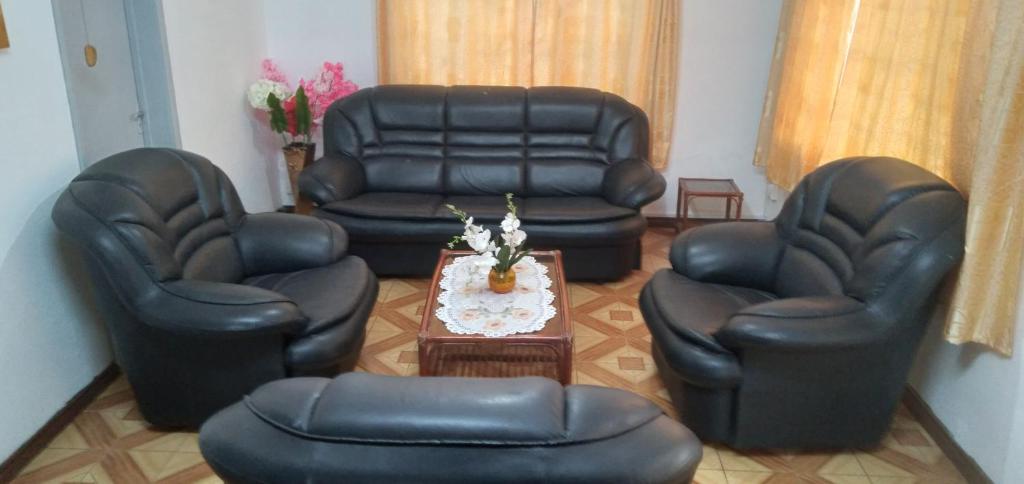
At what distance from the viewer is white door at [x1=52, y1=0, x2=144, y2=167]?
2879 millimetres

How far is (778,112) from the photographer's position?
442cm

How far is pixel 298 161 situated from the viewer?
4.57m

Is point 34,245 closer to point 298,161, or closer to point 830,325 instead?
point 298,161

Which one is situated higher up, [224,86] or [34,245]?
[224,86]

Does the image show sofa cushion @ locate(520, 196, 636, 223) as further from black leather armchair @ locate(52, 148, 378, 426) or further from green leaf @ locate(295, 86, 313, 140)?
green leaf @ locate(295, 86, 313, 140)

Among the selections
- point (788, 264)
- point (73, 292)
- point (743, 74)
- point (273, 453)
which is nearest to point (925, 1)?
point (788, 264)

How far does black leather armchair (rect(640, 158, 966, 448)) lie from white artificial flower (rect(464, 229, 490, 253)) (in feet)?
2.24

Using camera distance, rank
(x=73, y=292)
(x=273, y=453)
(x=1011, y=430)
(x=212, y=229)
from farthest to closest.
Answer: (x=212, y=229), (x=73, y=292), (x=1011, y=430), (x=273, y=453)

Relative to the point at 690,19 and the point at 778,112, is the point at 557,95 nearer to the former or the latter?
the point at 690,19

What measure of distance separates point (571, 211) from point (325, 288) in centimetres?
152

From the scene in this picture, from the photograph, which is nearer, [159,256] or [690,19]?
[159,256]

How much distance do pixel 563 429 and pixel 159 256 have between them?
6.28 feet

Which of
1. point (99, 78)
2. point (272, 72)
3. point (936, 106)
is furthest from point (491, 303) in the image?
point (272, 72)

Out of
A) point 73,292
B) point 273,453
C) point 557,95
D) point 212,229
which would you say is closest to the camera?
point 273,453
